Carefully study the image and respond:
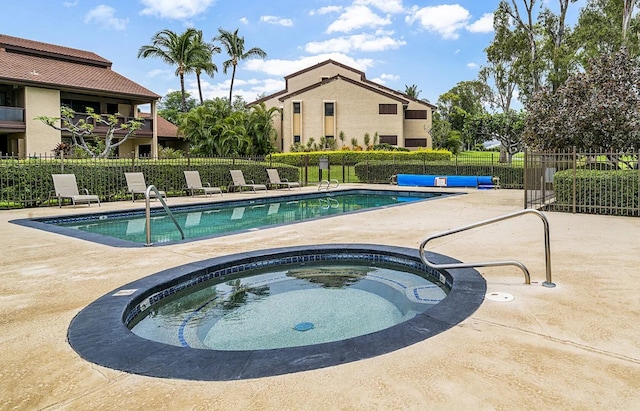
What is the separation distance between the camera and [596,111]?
38.4ft

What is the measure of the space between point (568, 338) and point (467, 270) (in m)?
1.86

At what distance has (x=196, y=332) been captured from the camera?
3.97 metres

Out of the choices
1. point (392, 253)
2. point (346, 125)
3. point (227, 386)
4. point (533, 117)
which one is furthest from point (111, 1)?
point (227, 386)

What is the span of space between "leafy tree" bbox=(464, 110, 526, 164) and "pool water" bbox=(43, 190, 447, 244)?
14.0 meters

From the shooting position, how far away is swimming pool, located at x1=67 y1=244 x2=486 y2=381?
2.70 metres

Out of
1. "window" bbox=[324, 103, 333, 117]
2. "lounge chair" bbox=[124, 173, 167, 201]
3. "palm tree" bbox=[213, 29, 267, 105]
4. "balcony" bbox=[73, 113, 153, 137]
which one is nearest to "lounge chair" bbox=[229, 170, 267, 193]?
"lounge chair" bbox=[124, 173, 167, 201]

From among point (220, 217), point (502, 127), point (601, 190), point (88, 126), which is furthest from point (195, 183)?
point (502, 127)

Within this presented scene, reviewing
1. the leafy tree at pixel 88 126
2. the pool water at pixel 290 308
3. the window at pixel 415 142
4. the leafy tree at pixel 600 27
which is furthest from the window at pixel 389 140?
the pool water at pixel 290 308

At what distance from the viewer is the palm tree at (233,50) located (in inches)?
1677

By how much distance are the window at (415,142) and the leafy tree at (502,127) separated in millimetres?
8828

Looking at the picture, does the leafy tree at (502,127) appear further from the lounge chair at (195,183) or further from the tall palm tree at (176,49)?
the tall palm tree at (176,49)

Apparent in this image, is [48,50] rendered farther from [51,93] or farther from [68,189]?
[68,189]

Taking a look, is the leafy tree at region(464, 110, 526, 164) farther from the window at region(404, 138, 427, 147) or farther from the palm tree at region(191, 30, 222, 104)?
the palm tree at region(191, 30, 222, 104)

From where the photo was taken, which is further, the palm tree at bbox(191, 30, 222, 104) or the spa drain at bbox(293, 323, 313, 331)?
the palm tree at bbox(191, 30, 222, 104)
